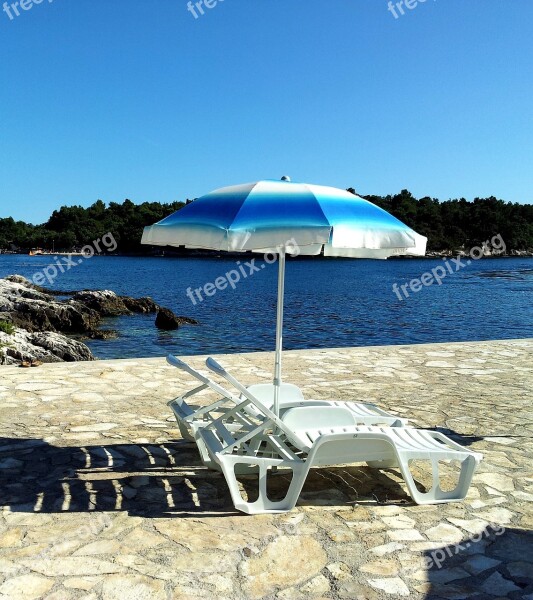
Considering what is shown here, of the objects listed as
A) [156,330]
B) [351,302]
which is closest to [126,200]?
[351,302]

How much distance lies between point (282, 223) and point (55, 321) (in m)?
23.6

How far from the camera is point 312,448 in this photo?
410 cm

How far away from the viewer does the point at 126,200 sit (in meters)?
113

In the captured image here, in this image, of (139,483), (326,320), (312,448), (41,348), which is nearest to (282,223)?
(312,448)

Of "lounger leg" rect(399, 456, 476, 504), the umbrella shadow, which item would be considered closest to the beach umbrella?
"lounger leg" rect(399, 456, 476, 504)

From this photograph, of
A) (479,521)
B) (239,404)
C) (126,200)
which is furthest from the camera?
(126,200)

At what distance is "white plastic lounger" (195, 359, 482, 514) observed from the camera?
162 inches

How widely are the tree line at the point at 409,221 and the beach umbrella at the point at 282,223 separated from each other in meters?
99.5

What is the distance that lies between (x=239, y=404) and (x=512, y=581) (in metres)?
2.11

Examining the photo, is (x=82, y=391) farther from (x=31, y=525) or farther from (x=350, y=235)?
(x=350, y=235)

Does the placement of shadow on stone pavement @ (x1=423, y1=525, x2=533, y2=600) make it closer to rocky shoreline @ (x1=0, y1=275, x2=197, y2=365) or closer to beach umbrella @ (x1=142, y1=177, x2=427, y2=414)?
beach umbrella @ (x1=142, y1=177, x2=427, y2=414)

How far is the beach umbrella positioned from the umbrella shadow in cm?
162

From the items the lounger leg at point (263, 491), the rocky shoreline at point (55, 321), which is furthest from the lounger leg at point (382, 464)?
the rocky shoreline at point (55, 321)

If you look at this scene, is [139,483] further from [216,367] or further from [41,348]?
[41,348]
